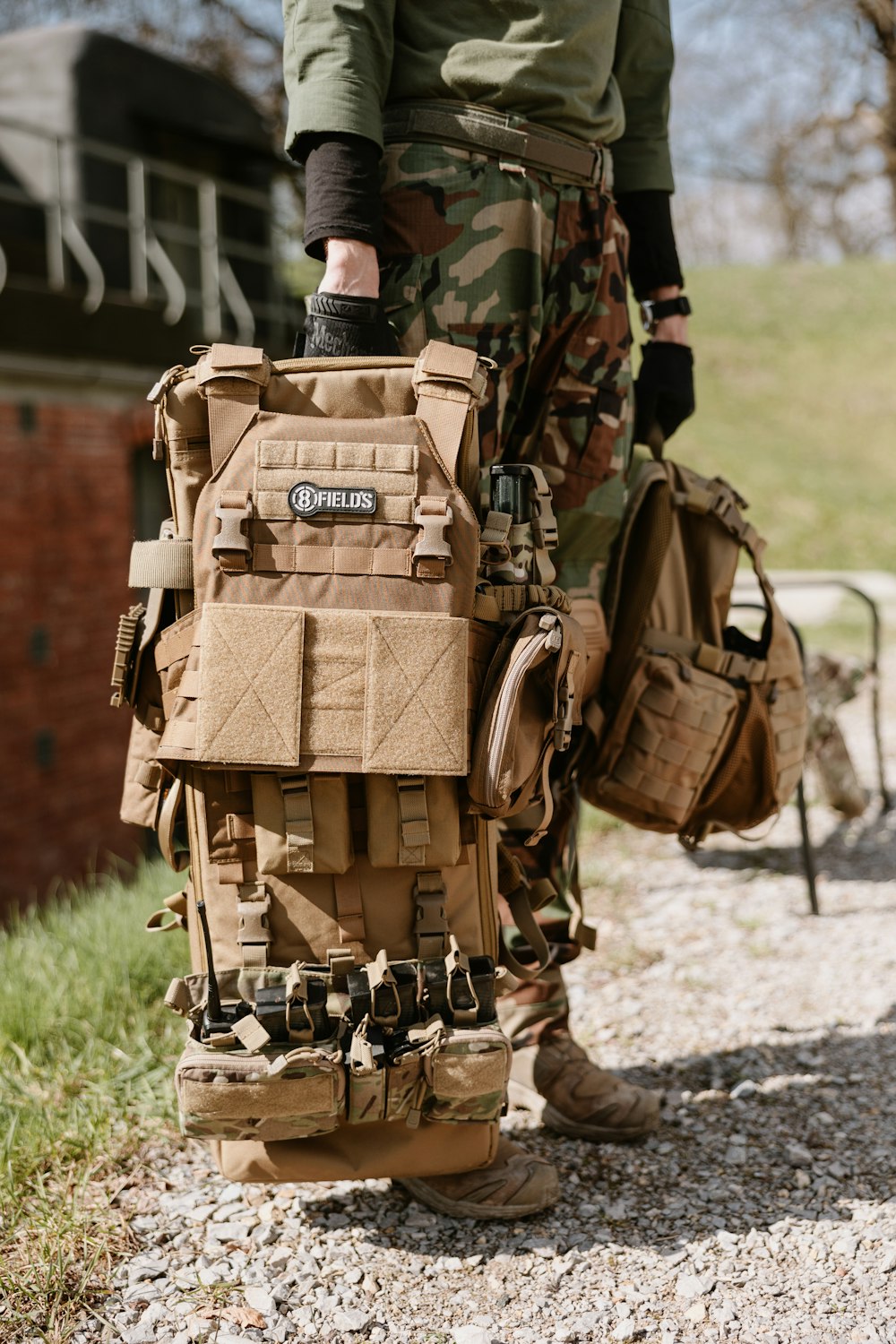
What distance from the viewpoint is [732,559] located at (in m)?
2.64

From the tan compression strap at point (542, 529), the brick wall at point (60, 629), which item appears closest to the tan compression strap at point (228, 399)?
the tan compression strap at point (542, 529)

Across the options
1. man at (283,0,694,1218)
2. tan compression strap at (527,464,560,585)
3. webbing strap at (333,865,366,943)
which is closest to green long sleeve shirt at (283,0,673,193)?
man at (283,0,694,1218)

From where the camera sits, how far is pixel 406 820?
1826mm

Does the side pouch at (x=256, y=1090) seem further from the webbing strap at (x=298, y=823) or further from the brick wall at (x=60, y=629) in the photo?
the brick wall at (x=60, y=629)

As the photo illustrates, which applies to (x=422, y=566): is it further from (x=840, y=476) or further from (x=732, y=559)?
(x=840, y=476)

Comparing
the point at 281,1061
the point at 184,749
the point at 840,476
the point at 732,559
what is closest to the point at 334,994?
the point at 281,1061

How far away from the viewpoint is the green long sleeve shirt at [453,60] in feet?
6.50

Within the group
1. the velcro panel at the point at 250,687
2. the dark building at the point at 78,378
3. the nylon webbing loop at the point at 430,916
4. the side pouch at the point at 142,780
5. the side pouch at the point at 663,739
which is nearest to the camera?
the velcro panel at the point at 250,687

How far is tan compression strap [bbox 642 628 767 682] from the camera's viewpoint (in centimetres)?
256

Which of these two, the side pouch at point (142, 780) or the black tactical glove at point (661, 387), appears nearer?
the side pouch at point (142, 780)

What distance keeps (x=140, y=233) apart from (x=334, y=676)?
8.81 metres

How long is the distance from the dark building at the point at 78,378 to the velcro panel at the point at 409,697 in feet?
20.1

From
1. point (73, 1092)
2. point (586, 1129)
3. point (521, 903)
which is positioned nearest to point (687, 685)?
point (521, 903)

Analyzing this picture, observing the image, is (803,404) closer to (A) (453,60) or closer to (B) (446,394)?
(A) (453,60)
